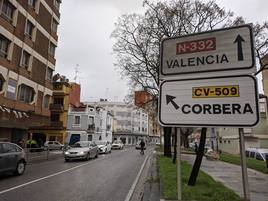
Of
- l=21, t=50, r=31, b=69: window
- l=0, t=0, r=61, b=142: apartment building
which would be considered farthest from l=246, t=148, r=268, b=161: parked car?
l=21, t=50, r=31, b=69: window

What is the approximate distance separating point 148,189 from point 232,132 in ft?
127

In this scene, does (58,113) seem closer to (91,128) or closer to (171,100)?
(91,128)

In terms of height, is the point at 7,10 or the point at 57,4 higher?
the point at 57,4

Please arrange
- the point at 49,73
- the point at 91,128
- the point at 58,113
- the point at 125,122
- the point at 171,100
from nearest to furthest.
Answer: the point at 171,100, the point at 49,73, the point at 58,113, the point at 91,128, the point at 125,122

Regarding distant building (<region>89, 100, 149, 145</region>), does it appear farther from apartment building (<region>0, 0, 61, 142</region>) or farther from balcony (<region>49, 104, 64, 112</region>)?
apartment building (<region>0, 0, 61, 142</region>)

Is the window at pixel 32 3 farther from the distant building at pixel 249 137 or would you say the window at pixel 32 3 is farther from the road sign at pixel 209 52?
the distant building at pixel 249 137

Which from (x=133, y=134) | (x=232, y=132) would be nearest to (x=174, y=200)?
(x=232, y=132)

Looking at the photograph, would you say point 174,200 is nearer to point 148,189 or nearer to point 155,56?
point 148,189

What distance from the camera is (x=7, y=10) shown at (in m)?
22.5

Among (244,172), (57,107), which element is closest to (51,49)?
(57,107)

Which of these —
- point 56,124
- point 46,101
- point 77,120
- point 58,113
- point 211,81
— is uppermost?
point 58,113

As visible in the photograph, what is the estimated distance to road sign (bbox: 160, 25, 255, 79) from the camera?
4301 mm

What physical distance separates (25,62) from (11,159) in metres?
16.0

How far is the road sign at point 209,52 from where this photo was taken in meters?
4.30
